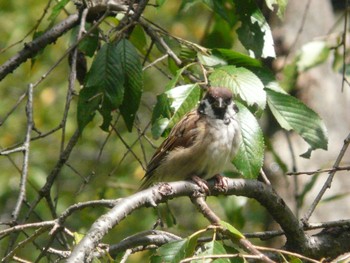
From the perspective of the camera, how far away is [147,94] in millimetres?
9859

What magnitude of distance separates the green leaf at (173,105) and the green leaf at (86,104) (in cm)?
27

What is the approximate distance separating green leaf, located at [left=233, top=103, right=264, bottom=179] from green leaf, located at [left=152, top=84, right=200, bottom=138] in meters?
0.21

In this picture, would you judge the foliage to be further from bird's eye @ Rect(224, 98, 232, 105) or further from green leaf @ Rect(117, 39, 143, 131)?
bird's eye @ Rect(224, 98, 232, 105)

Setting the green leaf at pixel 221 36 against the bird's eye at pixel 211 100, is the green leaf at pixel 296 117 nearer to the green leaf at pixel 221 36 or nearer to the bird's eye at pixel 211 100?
the bird's eye at pixel 211 100

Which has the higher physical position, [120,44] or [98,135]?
[120,44]

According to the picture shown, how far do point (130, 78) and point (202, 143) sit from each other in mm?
804

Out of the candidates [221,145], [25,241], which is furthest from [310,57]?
[25,241]

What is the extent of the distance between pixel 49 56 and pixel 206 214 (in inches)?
269

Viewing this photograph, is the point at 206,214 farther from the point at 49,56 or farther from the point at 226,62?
the point at 49,56

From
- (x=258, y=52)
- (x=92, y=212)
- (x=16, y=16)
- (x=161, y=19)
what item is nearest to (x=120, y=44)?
(x=258, y=52)

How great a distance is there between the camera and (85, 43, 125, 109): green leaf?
143 inches

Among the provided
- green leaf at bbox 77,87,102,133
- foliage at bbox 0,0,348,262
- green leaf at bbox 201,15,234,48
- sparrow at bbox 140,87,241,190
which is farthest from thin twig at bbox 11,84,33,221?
green leaf at bbox 201,15,234,48

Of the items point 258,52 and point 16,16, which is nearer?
point 258,52

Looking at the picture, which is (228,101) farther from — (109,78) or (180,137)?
(109,78)
